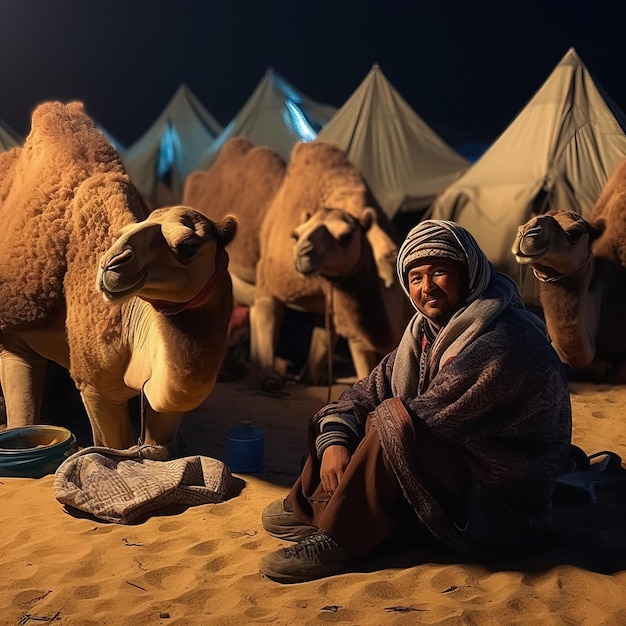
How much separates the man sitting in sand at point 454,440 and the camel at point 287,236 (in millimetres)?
2253

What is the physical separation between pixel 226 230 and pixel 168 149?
8251mm

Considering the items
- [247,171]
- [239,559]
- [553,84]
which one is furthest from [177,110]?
[239,559]

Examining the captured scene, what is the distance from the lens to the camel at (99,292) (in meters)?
2.71

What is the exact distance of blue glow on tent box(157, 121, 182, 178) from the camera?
10422 mm

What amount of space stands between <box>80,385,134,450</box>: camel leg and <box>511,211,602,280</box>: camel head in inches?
85.0

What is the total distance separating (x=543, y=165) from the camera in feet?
19.3

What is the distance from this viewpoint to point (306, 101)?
935cm

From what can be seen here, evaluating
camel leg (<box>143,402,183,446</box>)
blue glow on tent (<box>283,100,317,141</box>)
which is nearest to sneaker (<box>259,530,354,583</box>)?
camel leg (<box>143,402,183,446</box>)

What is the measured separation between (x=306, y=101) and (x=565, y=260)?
635cm

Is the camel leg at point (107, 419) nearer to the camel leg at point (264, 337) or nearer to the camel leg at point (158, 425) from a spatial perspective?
the camel leg at point (158, 425)

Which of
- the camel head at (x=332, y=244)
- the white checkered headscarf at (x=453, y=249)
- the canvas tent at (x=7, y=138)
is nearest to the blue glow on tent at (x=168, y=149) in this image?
the canvas tent at (x=7, y=138)

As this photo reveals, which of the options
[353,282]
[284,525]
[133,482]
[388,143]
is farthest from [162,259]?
[388,143]

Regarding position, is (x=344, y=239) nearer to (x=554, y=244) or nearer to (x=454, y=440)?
(x=554, y=244)

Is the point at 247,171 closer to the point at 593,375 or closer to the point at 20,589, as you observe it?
the point at 593,375
